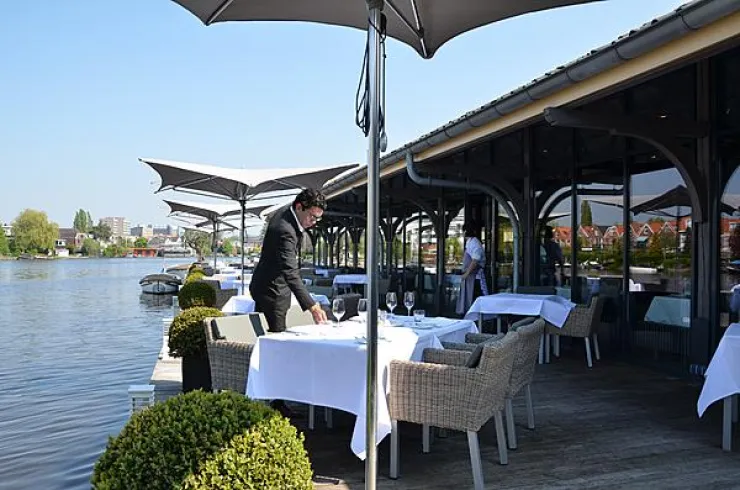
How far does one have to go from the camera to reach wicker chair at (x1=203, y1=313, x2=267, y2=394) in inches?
156

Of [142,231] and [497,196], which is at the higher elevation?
[142,231]

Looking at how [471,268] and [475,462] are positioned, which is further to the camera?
[471,268]

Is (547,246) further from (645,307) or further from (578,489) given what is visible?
(578,489)

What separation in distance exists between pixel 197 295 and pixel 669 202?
21.0ft

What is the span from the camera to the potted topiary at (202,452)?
A: 6.44 ft

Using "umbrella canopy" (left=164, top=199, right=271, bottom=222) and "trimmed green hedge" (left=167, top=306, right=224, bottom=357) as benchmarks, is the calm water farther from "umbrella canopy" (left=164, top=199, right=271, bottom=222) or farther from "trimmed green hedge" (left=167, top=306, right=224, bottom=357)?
"umbrella canopy" (left=164, top=199, right=271, bottom=222)

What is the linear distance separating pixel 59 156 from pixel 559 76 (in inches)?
1086

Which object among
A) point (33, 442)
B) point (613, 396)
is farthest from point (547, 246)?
point (33, 442)

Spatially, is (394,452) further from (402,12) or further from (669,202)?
(669,202)

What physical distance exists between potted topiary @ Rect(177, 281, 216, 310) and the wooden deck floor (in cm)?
521

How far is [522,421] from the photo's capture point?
457 centimetres

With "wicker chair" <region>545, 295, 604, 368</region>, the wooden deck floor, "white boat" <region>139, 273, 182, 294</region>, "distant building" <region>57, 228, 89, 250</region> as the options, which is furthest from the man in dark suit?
"distant building" <region>57, 228, 89, 250</region>

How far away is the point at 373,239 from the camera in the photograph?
2.40m

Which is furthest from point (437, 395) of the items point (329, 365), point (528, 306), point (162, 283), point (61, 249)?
point (61, 249)
